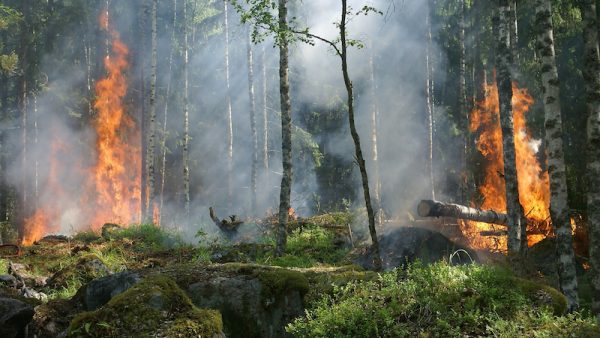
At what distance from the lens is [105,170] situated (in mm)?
28656

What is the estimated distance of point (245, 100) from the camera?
38.8 metres

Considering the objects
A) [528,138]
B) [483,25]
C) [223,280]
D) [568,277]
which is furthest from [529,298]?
[483,25]

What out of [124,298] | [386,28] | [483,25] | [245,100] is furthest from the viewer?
[245,100]

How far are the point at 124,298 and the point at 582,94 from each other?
15.2 m

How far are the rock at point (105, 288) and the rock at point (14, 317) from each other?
2.31 feet

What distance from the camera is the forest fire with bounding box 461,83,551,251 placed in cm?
1611

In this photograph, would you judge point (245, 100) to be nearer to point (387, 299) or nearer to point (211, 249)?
point (211, 249)

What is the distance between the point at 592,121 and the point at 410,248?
552 centimetres

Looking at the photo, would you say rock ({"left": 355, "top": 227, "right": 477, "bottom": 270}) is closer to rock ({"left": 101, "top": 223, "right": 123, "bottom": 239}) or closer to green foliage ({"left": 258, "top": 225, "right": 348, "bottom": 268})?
green foliage ({"left": 258, "top": 225, "right": 348, "bottom": 268})

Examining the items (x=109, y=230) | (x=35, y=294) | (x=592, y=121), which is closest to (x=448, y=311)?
(x=592, y=121)

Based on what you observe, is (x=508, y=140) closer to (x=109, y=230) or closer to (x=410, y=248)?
(x=410, y=248)

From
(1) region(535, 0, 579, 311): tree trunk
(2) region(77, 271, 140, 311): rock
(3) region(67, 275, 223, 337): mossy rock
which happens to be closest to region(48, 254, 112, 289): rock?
(2) region(77, 271, 140, 311): rock

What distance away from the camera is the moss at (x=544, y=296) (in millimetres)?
5239

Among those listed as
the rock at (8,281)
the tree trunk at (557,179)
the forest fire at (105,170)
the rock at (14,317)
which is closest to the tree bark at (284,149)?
the rock at (8,281)
